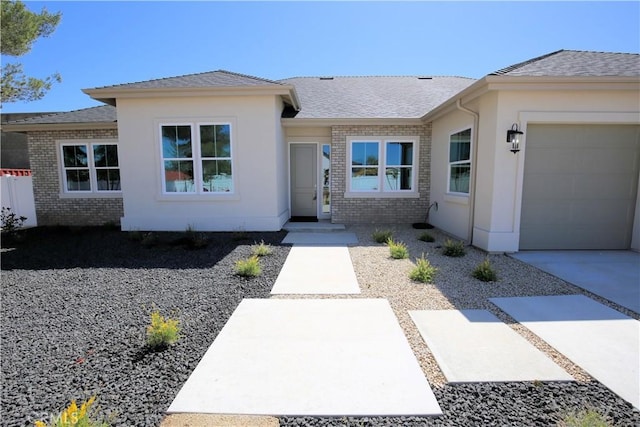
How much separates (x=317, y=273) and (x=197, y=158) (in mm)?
5295

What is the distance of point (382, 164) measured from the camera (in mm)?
10117

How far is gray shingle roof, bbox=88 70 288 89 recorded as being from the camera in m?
8.21

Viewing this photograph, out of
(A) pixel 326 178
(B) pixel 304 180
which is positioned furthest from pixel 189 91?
(A) pixel 326 178

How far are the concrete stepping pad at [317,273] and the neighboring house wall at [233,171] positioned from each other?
2.46 m

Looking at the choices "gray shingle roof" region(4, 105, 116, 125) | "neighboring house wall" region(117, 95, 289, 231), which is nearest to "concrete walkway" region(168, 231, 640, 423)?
"neighboring house wall" region(117, 95, 289, 231)

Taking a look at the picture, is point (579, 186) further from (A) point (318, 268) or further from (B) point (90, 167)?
(B) point (90, 167)

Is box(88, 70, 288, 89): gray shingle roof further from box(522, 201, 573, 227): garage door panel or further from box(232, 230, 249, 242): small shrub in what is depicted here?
box(522, 201, 573, 227): garage door panel

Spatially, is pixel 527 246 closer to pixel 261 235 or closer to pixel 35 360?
pixel 261 235

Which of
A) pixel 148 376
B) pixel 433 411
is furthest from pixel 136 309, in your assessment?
pixel 433 411

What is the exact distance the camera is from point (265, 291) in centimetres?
460

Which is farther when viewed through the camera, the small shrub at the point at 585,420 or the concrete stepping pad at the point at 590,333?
the concrete stepping pad at the point at 590,333

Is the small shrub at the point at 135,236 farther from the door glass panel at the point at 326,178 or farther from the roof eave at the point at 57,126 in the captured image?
the door glass panel at the point at 326,178

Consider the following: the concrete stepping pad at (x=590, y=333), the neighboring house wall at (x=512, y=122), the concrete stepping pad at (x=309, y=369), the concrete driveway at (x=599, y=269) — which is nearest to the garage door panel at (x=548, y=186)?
the neighboring house wall at (x=512, y=122)

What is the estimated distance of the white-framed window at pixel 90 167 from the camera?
427 inches
